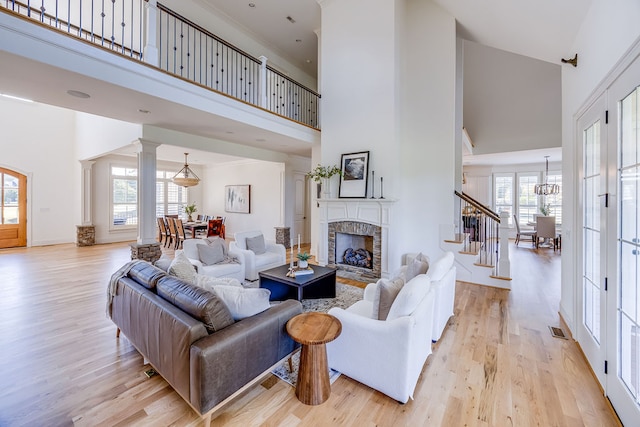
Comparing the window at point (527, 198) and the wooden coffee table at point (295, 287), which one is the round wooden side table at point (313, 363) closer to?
the wooden coffee table at point (295, 287)

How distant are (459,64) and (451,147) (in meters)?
1.93

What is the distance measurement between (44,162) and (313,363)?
1027 centimetres

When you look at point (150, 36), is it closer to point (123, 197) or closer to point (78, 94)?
point (78, 94)

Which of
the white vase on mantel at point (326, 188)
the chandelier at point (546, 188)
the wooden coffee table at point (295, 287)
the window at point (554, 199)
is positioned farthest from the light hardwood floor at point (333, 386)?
the window at point (554, 199)

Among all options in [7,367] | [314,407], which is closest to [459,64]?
[314,407]

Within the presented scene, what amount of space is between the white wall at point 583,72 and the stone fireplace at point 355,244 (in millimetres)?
2523

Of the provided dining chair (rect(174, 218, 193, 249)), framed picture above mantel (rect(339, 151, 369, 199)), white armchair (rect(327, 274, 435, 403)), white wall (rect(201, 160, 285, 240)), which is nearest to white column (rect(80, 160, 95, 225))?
dining chair (rect(174, 218, 193, 249))

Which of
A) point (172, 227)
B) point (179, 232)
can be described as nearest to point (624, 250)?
point (179, 232)

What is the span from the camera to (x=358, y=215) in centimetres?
511

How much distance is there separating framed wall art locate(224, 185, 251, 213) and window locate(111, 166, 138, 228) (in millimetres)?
2869

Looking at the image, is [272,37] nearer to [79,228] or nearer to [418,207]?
[418,207]

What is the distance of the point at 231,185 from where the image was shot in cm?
1001

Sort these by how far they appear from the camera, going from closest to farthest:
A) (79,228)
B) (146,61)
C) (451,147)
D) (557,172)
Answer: (146,61) < (451,147) < (79,228) < (557,172)

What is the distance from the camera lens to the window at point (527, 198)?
381 inches
